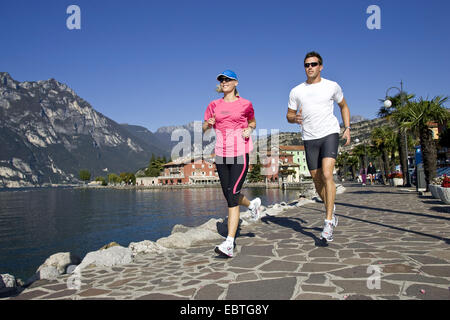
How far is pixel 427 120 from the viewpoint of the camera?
15.0 meters

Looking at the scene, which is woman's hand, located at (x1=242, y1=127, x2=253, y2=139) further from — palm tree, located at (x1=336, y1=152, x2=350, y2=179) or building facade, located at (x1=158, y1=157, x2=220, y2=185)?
building facade, located at (x1=158, y1=157, x2=220, y2=185)


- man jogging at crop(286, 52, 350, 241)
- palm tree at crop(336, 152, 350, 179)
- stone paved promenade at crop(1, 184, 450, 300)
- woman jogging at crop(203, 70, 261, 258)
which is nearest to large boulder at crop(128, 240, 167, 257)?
stone paved promenade at crop(1, 184, 450, 300)

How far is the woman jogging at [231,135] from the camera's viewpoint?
4527mm

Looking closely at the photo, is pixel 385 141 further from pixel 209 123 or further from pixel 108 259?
pixel 108 259

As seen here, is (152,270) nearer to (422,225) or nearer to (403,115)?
(422,225)

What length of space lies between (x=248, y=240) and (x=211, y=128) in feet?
6.89

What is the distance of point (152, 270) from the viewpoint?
420 cm

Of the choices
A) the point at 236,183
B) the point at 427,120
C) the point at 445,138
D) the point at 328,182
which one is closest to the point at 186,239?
the point at 236,183

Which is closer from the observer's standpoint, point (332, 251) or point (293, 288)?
point (293, 288)

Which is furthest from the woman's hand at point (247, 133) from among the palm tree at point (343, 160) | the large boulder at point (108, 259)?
the palm tree at point (343, 160)

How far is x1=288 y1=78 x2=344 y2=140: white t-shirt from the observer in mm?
4758

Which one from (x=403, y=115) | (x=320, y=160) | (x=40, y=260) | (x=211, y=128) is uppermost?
(x=403, y=115)

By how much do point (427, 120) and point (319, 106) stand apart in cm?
1291
